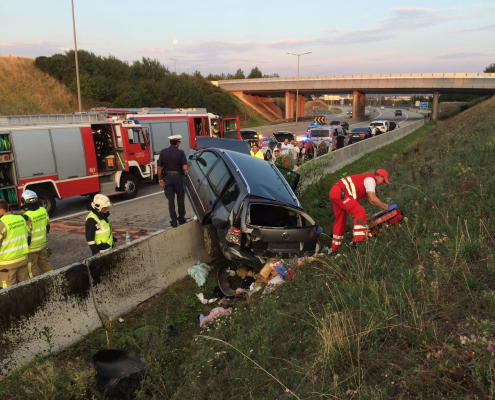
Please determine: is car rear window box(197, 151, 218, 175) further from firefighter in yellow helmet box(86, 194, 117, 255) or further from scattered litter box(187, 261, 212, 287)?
firefighter in yellow helmet box(86, 194, 117, 255)

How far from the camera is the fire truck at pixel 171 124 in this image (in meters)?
15.2

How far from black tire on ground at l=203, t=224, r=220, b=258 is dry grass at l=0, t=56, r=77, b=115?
33.1 meters

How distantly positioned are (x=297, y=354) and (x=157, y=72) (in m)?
55.8

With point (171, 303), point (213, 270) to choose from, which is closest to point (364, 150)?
point (213, 270)

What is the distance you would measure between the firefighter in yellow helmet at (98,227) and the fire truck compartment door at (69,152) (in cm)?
597

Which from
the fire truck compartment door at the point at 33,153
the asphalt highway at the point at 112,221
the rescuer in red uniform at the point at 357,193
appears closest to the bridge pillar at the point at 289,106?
the asphalt highway at the point at 112,221

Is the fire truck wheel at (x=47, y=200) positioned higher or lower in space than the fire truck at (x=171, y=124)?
lower

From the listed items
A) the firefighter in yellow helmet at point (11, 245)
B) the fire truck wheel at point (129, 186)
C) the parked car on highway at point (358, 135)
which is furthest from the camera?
the parked car on highway at point (358, 135)

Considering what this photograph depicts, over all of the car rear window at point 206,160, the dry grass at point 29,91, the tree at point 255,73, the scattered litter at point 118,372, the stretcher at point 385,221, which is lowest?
the scattered litter at point 118,372

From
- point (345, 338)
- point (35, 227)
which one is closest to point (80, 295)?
point (35, 227)

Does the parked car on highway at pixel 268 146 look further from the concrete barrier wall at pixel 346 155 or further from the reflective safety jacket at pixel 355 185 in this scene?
the reflective safety jacket at pixel 355 185

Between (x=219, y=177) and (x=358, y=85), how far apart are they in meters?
64.9

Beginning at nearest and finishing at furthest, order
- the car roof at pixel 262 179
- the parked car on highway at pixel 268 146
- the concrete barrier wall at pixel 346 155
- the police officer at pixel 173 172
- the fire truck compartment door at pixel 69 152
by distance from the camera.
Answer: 1. the car roof at pixel 262 179
2. the police officer at pixel 173 172
3. the fire truck compartment door at pixel 69 152
4. the concrete barrier wall at pixel 346 155
5. the parked car on highway at pixel 268 146

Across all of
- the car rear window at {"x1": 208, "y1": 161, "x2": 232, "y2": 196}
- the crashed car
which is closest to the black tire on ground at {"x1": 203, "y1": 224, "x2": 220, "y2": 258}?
the crashed car
